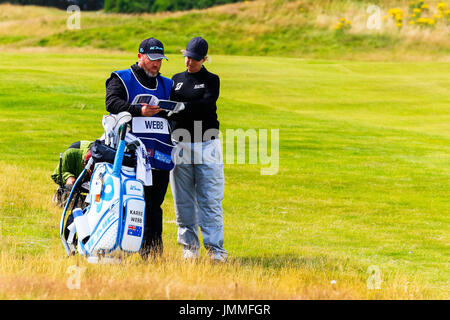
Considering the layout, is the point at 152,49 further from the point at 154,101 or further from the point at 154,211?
the point at 154,211

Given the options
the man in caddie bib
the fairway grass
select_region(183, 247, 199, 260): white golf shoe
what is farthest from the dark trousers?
select_region(183, 247, 199, 260): white golf shoe

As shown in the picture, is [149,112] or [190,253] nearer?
[149,112]

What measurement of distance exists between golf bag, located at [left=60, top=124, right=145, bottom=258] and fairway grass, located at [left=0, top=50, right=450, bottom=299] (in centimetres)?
19

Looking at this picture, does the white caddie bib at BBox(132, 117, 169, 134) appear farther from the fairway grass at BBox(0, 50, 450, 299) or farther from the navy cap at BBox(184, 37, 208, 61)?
the fairway grass at BBox(0, 50, 450, 299)

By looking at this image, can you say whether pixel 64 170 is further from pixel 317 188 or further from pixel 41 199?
pixel 317 188

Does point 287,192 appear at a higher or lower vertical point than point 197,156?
lower

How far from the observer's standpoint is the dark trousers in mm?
7477

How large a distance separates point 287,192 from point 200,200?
606cm

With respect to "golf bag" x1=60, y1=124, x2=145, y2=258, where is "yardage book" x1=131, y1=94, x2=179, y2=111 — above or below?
above

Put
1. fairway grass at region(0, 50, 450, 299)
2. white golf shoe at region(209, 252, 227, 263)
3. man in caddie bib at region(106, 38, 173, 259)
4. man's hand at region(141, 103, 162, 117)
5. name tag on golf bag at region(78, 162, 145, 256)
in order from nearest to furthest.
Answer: fairway grass at region(0, 50, 450, 299) < name tag on golf bag at region(78, 162, 145, 256) < man's hand at region(141, 103, 162, 117) < man in caddie bib at region(106, 38, 173, 259) < white golf shoe at region(209, 252, 227, 263)

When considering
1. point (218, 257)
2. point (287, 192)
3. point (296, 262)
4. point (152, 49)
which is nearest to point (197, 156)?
point (218, 257)

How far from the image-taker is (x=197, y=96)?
770 cm
